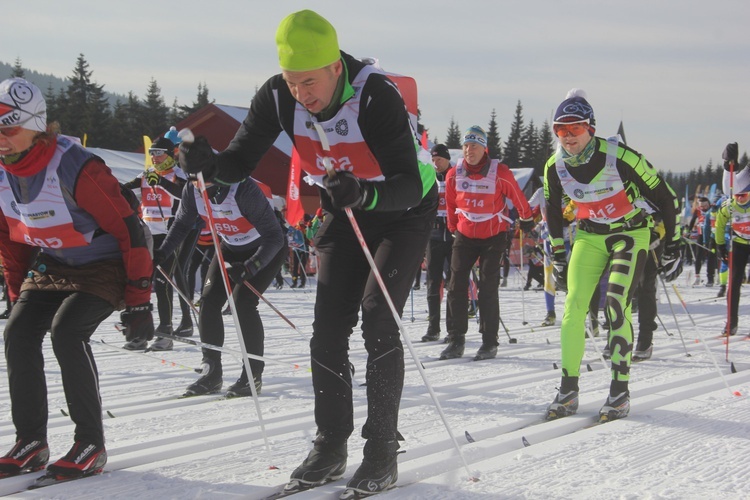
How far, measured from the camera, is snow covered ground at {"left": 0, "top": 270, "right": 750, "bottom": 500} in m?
3.26

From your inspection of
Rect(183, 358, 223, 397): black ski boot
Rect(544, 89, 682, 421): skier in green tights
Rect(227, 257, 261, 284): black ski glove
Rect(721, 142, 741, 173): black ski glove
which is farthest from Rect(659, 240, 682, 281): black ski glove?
Rect(183, 358, 223, 397): black ski boot

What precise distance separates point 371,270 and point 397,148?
60 centimetres

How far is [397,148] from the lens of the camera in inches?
119

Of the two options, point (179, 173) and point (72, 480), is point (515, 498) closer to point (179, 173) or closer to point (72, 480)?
point (72, 480)

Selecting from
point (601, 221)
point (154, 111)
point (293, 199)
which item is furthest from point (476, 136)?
point (154, 111)

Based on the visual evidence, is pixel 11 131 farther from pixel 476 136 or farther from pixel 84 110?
pixel 84 110

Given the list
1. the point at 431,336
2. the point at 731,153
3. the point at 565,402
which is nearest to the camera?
the point at 565,402

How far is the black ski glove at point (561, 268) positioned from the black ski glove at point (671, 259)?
76 cm

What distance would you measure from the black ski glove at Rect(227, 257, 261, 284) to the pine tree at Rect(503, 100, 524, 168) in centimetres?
6248

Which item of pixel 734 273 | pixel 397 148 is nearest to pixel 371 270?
pixel 397 148

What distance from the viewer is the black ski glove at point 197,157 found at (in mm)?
3260

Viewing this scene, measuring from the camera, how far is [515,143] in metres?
75.3

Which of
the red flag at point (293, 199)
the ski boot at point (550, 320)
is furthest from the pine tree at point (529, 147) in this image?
the ski boot at point (550, 320)

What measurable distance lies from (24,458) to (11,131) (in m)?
1.43
